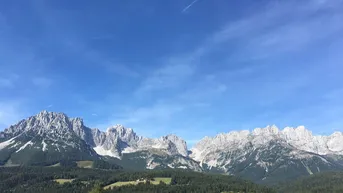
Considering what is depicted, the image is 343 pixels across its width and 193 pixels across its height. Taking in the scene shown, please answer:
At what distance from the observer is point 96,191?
153m
